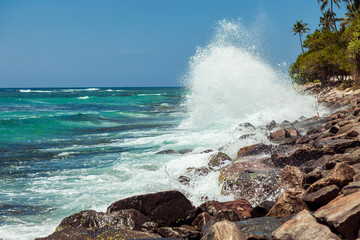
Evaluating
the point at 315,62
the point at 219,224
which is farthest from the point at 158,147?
the point at 315,62

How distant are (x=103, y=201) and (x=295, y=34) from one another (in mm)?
58965

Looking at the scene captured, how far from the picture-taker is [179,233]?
461 cm

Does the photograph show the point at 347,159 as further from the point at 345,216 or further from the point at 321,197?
the point at 345,216

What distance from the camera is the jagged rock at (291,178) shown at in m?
5.88

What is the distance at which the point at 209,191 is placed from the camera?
714cm

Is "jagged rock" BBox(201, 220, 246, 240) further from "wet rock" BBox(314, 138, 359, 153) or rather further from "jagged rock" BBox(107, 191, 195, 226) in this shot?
"wet rock" BBox(314, 138, 359, 153)

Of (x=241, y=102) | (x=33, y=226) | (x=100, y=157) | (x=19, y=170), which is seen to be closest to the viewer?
(x=33, y=226)

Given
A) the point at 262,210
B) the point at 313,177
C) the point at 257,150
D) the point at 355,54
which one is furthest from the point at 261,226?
the point at 355,54

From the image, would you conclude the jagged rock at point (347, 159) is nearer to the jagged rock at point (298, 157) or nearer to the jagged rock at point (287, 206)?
the jagged rock at point (298, 157)

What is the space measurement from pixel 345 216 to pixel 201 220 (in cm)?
222

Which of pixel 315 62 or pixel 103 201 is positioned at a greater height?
pixel 315 62

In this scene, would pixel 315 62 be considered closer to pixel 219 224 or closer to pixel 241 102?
pixel 241 102

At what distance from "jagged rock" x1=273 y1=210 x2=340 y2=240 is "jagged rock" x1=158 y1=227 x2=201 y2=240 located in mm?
1242

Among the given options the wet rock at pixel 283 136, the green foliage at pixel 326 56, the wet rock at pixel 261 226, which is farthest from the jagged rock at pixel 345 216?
the green foliage at pixel 326 56
